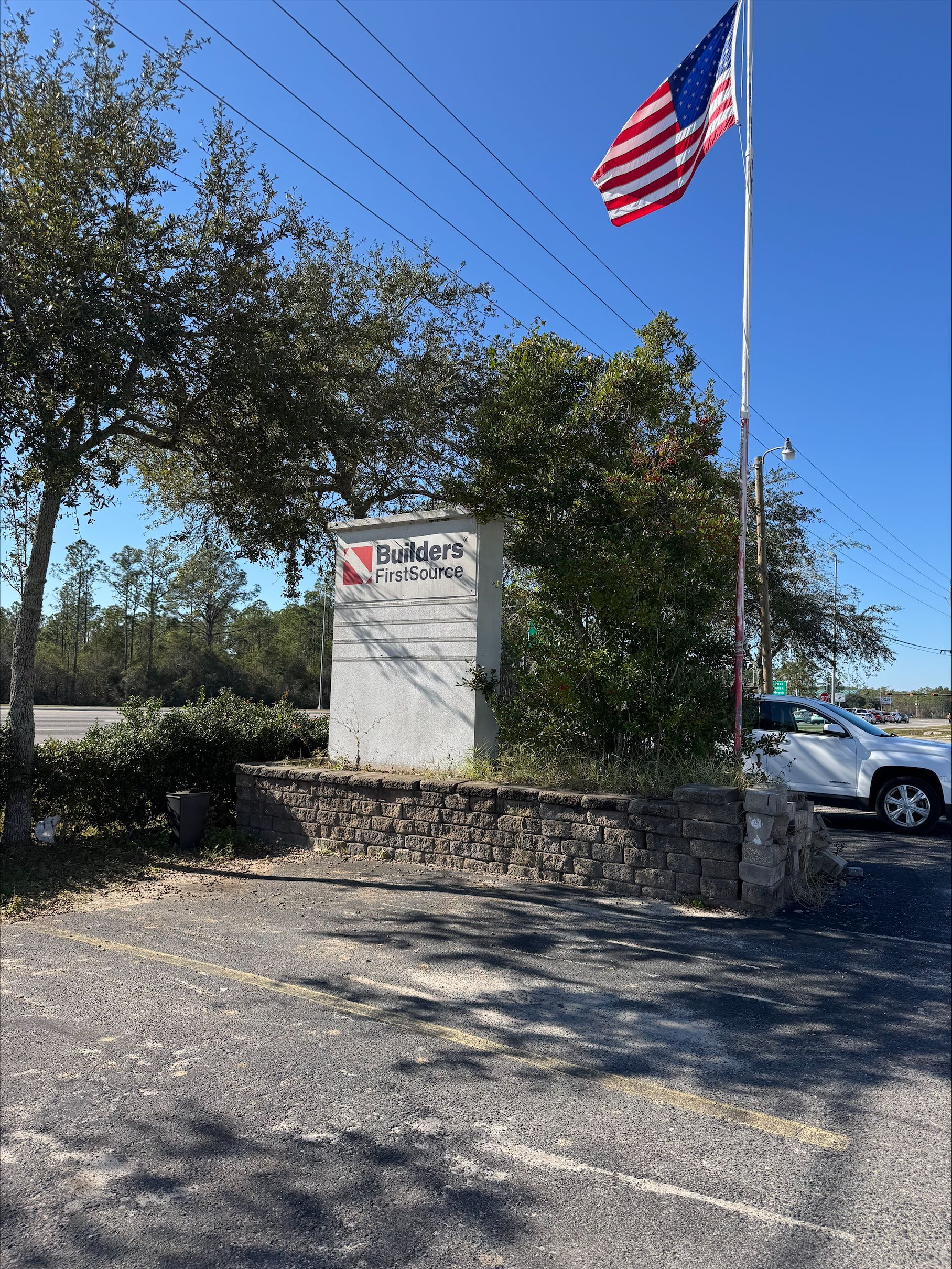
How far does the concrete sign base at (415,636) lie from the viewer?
9.69 meters

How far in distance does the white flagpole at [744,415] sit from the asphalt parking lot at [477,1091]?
7.84 feet

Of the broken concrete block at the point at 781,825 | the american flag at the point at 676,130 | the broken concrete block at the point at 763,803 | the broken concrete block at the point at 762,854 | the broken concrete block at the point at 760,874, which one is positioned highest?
the american flag at the point at 676,130

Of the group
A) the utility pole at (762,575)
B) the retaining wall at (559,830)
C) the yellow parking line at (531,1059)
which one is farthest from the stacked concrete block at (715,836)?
the utility pole at (762,575)

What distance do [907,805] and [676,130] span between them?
28.6 feet

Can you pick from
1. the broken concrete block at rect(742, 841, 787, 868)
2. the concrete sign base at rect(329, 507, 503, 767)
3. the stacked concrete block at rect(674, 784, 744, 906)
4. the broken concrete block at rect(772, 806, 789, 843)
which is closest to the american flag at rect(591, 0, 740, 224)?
the concrete sign base at rect(329, 507, 503, 767)

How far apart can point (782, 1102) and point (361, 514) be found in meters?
12.1

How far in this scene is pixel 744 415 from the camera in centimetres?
862

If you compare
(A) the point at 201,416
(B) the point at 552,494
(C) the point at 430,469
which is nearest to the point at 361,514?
(C) the point at 430,469

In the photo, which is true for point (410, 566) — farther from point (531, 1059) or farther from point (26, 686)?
point (531, 1059)

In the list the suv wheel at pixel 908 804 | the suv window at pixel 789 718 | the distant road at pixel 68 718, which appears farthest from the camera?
the distant road at pixel 68 718

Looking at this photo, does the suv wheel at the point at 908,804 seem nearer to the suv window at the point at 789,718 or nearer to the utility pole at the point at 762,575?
the suv window at the point at 789,718

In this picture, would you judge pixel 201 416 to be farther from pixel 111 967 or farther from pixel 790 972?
pixel 790 972

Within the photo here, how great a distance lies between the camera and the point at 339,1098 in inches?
155

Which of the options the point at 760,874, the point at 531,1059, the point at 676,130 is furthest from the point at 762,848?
the point at 676,130
